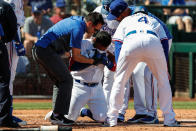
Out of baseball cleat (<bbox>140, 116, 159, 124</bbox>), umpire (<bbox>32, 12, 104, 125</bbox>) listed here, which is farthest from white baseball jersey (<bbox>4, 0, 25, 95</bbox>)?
baseball cleat (<bbox>140, 116, 159, 124</bbox>)

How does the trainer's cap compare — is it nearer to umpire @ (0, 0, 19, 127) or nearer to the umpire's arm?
the umpire's arm

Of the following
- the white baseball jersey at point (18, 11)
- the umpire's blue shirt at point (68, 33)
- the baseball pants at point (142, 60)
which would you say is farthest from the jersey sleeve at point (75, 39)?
the white baseball jersey at point (18, 11)

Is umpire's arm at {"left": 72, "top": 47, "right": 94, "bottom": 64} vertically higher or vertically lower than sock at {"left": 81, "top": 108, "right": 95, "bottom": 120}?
higher

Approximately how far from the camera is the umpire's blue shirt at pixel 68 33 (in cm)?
604

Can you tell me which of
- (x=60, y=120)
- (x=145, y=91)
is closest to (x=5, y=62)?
(x=60, y=120)

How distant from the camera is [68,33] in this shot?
20.1 feet

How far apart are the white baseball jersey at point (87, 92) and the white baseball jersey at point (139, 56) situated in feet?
1.97

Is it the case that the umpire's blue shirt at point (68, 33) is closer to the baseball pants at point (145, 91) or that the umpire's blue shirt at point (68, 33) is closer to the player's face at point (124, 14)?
the player's face at point (124, 14)

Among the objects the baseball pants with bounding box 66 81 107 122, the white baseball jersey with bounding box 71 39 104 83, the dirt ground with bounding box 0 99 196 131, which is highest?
the white baseball jersey with bounding box 71 39 104 83

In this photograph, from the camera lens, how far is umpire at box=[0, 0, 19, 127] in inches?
221

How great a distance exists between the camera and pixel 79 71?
649 cm

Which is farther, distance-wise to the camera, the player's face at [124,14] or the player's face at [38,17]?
the player's face at [38,17]

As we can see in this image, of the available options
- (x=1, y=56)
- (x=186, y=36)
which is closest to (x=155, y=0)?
(x=186, y=36)

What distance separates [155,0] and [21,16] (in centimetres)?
837
